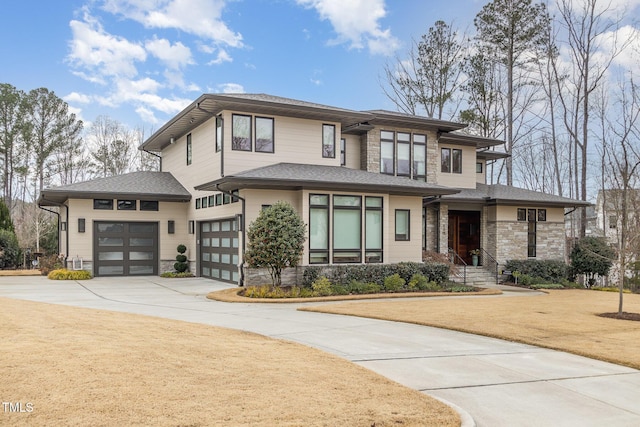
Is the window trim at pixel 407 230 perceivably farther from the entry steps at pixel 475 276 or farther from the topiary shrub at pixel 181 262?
the topiary shrub at pixel 181 262

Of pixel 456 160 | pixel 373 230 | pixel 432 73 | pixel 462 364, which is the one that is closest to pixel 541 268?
pixel 456 160

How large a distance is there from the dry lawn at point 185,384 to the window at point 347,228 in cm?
916

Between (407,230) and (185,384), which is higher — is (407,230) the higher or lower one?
the higher one

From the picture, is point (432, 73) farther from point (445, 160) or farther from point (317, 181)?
point (317, 181)

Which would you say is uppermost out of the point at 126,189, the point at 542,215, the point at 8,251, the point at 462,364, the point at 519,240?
the point at 126,189

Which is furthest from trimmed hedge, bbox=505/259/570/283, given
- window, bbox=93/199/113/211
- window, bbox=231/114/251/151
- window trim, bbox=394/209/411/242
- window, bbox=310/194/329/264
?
window, bbox=93/199/113/211

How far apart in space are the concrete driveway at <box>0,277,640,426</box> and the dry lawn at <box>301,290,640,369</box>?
461mm

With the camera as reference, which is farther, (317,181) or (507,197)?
(507,197)

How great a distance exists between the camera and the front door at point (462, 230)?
928 inches

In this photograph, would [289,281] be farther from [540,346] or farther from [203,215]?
[540,346]

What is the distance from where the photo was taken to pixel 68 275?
61.0 ft

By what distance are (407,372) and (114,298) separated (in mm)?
9607

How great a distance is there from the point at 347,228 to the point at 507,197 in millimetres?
8990

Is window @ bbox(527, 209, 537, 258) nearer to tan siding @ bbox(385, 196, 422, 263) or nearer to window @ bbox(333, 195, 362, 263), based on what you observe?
tan siding @ bbox(385, 196, 422, 263)
